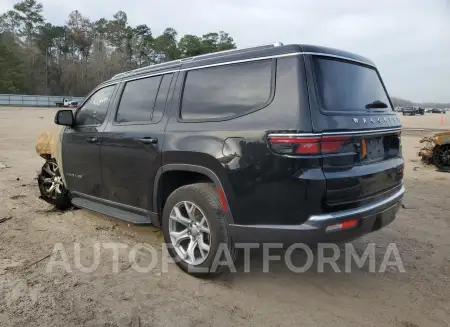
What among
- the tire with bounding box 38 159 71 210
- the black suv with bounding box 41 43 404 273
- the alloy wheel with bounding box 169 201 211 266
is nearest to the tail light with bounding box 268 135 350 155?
the black suv with bounding box 41 43 404 273

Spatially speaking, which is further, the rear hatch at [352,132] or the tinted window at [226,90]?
the tinted window at [226,90]

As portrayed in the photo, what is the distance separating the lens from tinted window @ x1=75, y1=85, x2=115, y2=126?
4.39 m

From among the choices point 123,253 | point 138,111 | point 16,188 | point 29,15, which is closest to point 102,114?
point 138,111

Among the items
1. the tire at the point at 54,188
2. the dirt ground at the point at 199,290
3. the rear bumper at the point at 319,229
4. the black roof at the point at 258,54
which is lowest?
the dirt ground at the point at 199,290

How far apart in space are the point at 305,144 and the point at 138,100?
2.07 meters

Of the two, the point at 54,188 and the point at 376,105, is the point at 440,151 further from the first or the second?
the point at 54,188

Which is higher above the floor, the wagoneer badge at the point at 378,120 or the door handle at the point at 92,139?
the wagoneer badge at the point at 378,120

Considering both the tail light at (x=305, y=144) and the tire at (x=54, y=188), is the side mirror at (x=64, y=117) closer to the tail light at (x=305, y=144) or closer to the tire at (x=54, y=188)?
the tire at (x=54, y=188)

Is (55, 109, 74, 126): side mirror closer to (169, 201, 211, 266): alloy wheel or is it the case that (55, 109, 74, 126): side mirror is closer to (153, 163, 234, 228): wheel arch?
(153, 163, 234, 228): wheel arch

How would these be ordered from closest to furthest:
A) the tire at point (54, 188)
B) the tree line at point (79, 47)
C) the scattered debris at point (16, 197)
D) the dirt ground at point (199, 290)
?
the dirt ground at point (199, 290) < the tire at point (54, 188) < the scattered debris at point (16, 197) < the tree line at point (79, 47)

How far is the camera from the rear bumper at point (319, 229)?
268 cm

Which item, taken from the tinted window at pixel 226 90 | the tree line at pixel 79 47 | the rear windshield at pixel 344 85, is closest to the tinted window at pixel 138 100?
the tinted window at pixel 226 90

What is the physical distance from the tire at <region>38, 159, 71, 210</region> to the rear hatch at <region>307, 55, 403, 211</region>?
393 cm

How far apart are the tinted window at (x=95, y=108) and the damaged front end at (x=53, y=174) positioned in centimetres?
58
